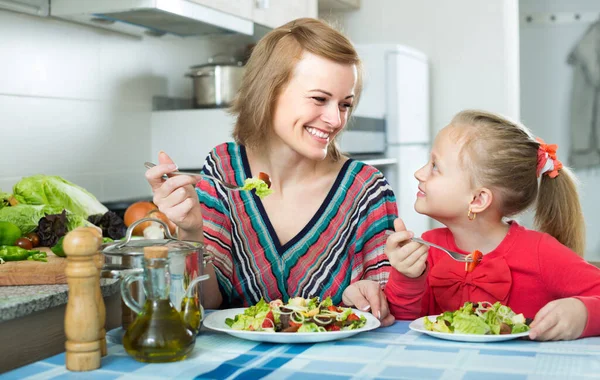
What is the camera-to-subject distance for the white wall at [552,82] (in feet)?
14.9

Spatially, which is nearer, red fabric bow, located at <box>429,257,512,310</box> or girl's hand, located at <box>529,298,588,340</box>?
girl's hand, located at <box>529,298,588,340</box>

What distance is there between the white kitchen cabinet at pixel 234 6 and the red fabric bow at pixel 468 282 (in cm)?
129

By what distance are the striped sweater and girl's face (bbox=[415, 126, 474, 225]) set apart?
15 centimetres

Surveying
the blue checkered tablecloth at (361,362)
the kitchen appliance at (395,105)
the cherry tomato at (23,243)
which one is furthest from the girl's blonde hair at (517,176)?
the kitchen appliance at (395,105)

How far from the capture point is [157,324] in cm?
107

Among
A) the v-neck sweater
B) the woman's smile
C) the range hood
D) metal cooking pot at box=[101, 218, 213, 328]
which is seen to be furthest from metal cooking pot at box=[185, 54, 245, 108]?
metal cooking pot at box=[101, 218, 213, 328]

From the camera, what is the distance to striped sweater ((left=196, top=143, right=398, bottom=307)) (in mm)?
1720

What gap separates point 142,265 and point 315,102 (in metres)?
0.68

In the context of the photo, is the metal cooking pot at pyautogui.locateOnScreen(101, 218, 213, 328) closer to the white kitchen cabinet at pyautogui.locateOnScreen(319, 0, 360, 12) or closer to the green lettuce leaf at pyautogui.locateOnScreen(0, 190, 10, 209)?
the green lettuce leaf at pyautogui.locateOnScreen(0, 190, 10, 209)

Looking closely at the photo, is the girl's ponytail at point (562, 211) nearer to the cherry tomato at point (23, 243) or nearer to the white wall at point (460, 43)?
the cherry tomato at point (23, 243)

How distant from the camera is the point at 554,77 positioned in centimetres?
455

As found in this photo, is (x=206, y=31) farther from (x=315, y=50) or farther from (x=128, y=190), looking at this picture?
(x=315, y=50)

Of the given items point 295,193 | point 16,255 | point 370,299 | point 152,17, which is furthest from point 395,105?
point 16,255

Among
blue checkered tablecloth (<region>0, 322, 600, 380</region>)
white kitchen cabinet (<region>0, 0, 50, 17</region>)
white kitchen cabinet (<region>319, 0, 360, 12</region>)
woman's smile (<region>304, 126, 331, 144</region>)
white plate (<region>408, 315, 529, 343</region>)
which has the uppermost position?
white kitchen cabinet (<region>319, 0, 360, 12</region>)
